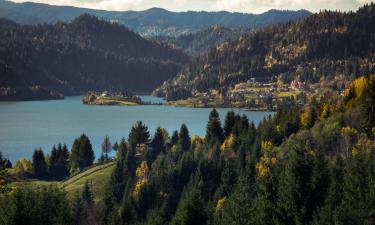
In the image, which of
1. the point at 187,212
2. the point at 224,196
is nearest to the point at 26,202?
the point at 187,212

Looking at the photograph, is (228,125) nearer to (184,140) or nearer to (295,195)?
(184,140)

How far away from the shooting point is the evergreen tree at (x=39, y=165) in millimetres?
135875

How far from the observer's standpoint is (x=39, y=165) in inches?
5389

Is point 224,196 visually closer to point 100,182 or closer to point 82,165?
point 100,182

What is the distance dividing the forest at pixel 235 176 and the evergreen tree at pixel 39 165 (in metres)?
0.23

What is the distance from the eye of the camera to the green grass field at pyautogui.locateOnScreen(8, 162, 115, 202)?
367 feet

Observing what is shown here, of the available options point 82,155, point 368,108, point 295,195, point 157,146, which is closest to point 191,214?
point 295,195

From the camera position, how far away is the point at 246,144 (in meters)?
114

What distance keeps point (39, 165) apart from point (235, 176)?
5734 cm

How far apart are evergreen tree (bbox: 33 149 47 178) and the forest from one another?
228 millimetres

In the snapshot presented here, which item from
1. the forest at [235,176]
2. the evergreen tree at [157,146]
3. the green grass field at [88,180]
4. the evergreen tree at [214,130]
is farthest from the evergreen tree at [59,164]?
the evergreen tree at [214,130]

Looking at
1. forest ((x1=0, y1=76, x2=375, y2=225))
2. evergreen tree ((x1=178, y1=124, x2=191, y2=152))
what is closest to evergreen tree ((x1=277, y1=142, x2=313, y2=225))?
forest ((x1=0, y1=76, x2=375, y2=225))

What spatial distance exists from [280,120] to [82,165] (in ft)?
155

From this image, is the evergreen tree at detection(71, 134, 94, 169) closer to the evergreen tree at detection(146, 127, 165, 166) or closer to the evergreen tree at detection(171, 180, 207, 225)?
the evergreen tree at detection(146, 127, 165, 166)
